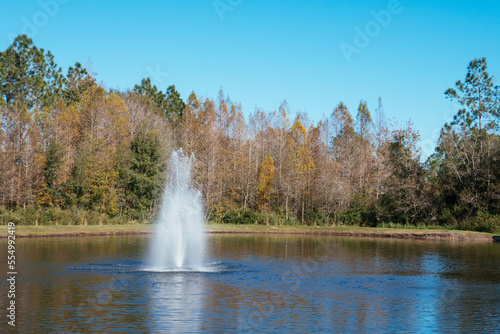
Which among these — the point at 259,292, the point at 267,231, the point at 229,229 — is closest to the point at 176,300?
the point at 259,292

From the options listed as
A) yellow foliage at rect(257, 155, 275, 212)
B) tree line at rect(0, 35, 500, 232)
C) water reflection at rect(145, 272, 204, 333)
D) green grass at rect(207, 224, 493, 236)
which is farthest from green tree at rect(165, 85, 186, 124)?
water reflection at rect(145, 272, 204, 333)

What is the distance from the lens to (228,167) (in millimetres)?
61406

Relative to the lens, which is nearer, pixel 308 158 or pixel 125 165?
pixel 125 165

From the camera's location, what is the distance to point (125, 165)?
5591 centimetres

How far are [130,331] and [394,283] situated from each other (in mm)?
11899

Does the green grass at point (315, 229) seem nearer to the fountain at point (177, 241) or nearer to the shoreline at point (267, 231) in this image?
the shoreline at point (267, 231)

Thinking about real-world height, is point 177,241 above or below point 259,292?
above

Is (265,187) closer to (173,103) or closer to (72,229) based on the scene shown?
(72,229)

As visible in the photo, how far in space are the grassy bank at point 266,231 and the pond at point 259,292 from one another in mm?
9692

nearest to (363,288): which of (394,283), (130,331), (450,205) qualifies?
(394,283)

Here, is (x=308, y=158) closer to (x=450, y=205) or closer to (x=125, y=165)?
(x=450, y=205)

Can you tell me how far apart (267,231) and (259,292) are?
A: 30913 millimetres

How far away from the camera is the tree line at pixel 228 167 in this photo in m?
51.7

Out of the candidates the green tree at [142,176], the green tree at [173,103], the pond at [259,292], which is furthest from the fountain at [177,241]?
the green tree at [173,103]
